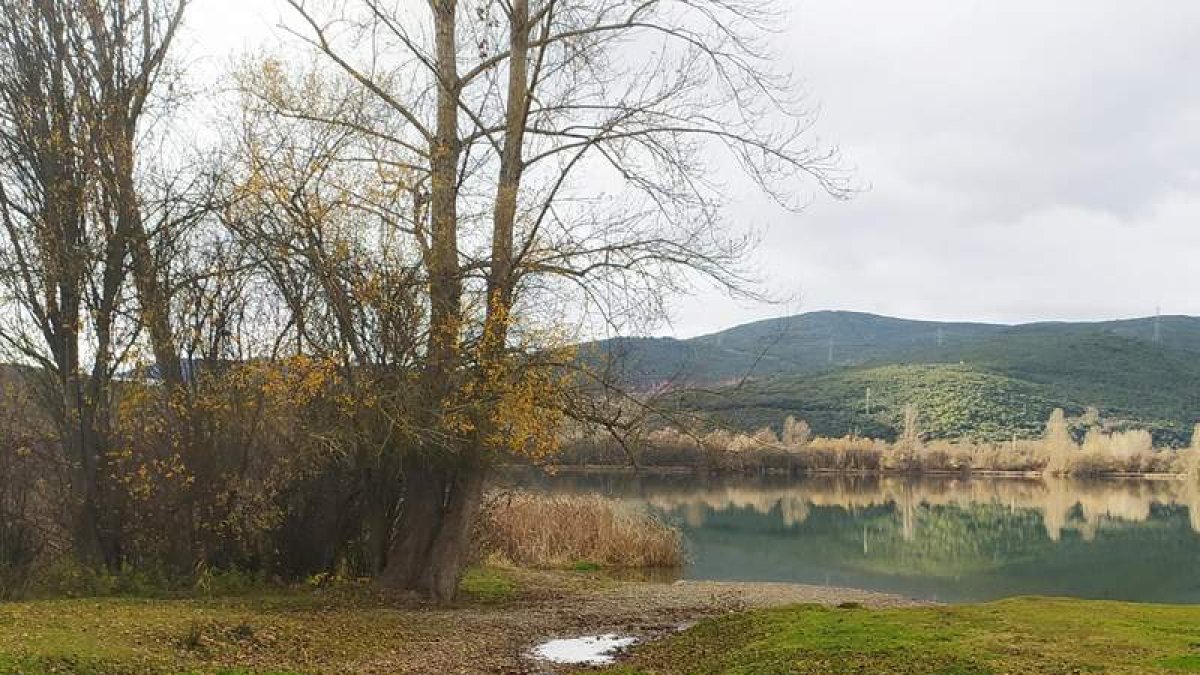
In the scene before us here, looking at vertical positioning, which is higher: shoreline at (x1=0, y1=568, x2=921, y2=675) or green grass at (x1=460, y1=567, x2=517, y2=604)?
shoreline at (x1=0, y1=568, x2=921, y2=675)

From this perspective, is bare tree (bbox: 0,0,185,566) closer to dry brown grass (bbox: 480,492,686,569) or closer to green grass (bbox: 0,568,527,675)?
green grass (bbox: 0,568,527,675)

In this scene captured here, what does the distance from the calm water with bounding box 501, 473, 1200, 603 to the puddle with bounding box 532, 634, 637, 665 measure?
236 inches

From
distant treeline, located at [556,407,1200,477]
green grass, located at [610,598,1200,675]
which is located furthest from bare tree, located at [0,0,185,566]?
distant treeline, located at [556,407,1200,477]

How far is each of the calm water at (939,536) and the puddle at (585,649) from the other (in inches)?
236

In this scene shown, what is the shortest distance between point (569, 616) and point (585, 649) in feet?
9.87

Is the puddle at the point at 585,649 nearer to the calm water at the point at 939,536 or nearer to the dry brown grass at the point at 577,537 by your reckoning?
the calm water at the point at 939,536

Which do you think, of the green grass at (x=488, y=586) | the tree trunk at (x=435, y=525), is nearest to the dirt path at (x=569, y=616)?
the green grass at (x=488, y=586)

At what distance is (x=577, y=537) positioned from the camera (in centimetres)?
2817

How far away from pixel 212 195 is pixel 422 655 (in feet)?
27.2

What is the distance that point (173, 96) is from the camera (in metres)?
17.9

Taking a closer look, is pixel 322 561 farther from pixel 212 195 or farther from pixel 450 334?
pixel 212 195

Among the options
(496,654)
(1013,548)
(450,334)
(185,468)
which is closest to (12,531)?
(185,468)

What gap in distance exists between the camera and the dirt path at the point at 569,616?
11664 mm

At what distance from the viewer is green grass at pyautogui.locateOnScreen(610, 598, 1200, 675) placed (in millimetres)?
9953
